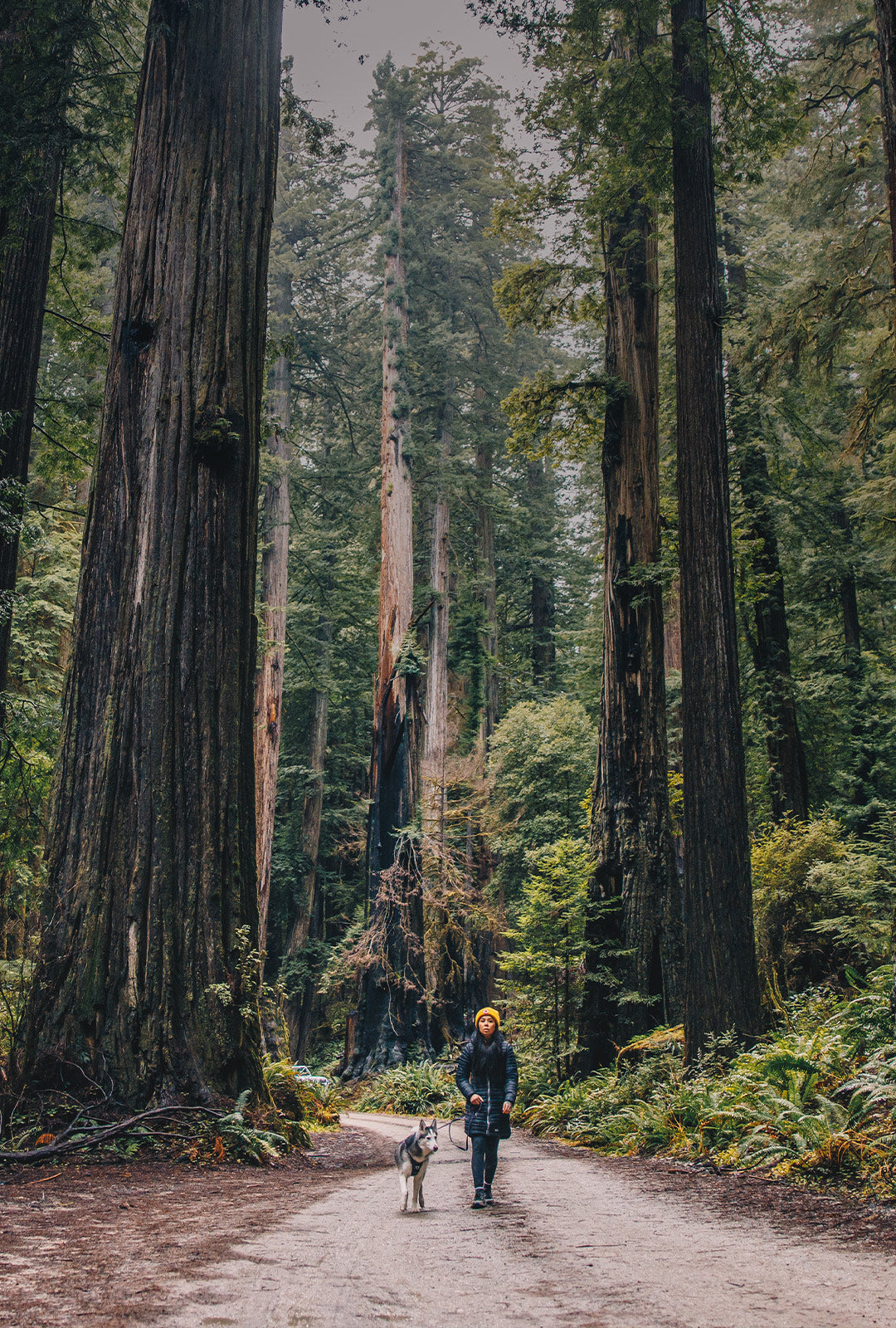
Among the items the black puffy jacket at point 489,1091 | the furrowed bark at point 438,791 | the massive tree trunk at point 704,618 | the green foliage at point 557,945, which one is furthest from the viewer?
the furrowed bark at point 438,791

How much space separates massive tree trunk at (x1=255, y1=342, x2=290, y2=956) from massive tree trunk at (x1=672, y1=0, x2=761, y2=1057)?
9958 mm

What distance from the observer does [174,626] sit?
573 cm

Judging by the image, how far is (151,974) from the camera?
16.7 feet

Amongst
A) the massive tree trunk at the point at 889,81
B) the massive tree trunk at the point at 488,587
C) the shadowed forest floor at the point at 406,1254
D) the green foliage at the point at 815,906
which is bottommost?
the shadowed forest floor at the point at 406,1254

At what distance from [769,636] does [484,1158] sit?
12.2m

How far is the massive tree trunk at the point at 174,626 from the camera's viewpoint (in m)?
5.09

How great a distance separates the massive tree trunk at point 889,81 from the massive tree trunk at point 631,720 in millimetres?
5847

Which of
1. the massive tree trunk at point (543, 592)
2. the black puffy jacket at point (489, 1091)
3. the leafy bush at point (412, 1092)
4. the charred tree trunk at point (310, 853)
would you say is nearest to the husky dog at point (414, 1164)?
the black puffy jacket at point (489, 1091)

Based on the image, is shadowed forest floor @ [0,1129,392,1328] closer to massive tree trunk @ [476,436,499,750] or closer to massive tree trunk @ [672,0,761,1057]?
massive tree trunk @ [672,0,761,1057]

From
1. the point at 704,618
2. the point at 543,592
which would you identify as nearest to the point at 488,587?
the point at 543,592

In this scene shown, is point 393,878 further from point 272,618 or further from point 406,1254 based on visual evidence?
point 406,1254

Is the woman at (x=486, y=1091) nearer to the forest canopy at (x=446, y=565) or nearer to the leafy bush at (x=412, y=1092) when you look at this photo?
the forest canopy at (x=446, y=565)

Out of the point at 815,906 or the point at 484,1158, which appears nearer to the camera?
the point at 484,1158

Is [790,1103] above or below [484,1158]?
above
